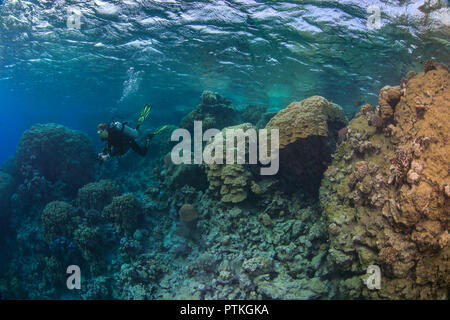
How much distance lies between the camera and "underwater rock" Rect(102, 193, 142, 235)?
9195mm

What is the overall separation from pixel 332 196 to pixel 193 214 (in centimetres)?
462

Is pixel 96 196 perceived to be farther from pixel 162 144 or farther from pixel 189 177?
pixel 189 177

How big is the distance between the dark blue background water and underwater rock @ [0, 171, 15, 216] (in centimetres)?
907

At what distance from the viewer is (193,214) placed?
817cm

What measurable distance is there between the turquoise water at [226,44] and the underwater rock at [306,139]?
13.7 feet

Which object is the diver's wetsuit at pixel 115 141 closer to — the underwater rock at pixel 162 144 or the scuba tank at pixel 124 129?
the scuba tank at pixel 124 129

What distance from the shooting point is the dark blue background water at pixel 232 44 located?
33.6 ft

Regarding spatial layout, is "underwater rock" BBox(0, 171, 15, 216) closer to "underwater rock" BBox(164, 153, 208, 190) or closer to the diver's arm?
the diver's arm

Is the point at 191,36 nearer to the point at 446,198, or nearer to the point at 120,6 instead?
the point at 120,6

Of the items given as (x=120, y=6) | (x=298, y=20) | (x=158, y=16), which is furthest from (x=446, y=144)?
(x=120, y=6)

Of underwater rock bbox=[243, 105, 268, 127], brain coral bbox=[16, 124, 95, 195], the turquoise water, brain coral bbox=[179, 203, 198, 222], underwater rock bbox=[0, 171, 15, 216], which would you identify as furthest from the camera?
underwater rock bbox=[243, 105, 268, 127]
